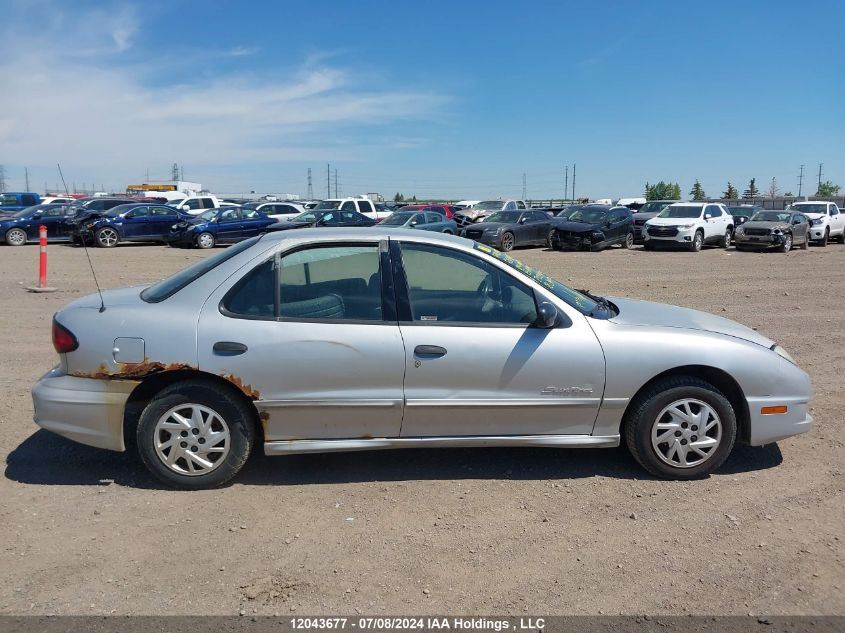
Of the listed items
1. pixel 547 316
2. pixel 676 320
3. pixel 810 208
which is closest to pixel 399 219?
pixel 810 208

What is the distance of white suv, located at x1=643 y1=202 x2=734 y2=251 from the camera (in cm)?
2441

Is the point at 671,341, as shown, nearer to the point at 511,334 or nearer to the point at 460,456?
the point at 511,334

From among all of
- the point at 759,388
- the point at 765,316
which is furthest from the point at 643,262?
the point at 759,388

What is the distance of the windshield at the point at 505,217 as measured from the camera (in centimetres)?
2612

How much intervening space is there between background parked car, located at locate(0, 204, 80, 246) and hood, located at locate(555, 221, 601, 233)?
57.0ft

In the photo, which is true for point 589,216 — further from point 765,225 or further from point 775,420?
point 775,420

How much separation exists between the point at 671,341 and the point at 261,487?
2.79 meters

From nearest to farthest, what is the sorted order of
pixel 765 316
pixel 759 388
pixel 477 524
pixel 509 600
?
pixel 509 600, pixel 477 524, pixel 759 388, pixel 765 316

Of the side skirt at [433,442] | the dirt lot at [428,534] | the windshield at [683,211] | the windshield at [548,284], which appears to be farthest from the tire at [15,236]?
the windshield at [548,284]

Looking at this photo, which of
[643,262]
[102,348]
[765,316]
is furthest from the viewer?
[643,262]

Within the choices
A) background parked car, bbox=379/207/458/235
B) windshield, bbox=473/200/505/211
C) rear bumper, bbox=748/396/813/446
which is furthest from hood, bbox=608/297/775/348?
windshield, bbox=473/200/505/211

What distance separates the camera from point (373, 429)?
4.40 m

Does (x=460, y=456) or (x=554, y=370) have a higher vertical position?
(x=554, y=370)

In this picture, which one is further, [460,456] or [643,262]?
[643,262]
